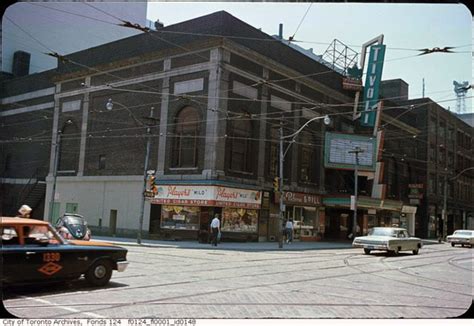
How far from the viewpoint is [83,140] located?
12.9 meters

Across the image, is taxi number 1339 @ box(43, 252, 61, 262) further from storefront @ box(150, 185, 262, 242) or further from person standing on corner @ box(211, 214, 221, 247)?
person standing on corner @ box(211, 214, 221, 247)

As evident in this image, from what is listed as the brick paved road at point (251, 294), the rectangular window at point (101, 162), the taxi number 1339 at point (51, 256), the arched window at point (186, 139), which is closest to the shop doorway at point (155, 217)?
the arched window at point (186, 139)

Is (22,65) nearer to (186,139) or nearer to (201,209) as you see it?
(186,139)

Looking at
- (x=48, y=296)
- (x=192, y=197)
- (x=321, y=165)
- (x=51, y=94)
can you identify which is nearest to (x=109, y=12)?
(x=48, y=296)

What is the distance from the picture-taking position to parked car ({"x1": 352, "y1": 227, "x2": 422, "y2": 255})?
60.8 ft

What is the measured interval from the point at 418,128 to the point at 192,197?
1237 centimetres

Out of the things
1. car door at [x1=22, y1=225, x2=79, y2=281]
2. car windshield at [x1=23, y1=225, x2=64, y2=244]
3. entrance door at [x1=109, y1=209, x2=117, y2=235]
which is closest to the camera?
car door at [x1=22, y1=225, x2=79, y2=281]

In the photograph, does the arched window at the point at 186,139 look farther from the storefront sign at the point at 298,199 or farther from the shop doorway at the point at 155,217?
the storefront sign at the point at 298,199

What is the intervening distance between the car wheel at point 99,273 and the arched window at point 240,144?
16.6 meters

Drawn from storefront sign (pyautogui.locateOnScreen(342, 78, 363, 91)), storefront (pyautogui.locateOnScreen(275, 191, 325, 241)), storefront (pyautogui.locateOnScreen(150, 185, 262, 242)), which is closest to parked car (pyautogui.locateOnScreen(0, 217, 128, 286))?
storefront (pyautogui.locateOnScreen(150, 185, 262, 242))

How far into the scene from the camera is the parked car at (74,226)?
9.86m

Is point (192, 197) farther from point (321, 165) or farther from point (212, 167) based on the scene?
point (321, 165)

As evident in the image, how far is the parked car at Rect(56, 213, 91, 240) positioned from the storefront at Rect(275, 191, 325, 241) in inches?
825

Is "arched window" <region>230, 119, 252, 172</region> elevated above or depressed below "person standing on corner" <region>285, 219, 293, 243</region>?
above
